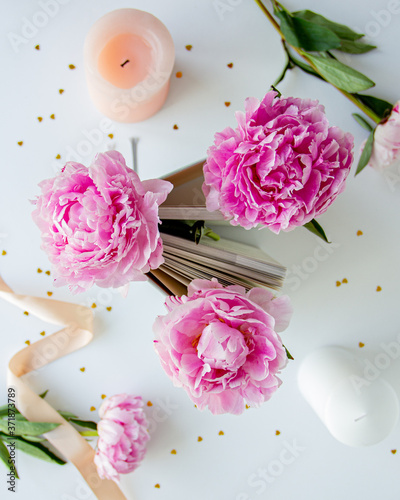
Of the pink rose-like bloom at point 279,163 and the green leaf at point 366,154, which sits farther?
the green leaf at point 366,154

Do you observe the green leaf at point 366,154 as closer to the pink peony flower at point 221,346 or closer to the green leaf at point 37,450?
the pink peony flower at point 221,346

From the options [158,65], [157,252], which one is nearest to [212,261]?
[157,252]

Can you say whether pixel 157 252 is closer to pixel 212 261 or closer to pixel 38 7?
pixel 212 261

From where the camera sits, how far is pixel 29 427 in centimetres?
64

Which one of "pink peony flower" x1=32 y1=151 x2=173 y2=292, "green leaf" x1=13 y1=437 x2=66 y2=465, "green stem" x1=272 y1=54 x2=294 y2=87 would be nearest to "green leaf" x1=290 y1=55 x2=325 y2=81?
"green stem" x1=272 y1=54 x2=294 y2=87

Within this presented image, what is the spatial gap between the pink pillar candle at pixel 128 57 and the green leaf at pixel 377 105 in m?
0.27

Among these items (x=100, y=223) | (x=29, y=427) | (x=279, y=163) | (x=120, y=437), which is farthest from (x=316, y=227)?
(x=29, y=427)

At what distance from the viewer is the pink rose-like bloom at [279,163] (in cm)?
36

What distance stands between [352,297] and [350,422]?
0.57ft

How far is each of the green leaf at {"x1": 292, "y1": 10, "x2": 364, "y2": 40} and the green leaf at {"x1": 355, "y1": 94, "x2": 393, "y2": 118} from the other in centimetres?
8

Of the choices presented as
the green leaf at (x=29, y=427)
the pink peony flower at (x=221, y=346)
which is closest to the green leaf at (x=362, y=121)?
the pink peony flower at (x=221, y=346)

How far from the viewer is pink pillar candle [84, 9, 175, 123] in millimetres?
550

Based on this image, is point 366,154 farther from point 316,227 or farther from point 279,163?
point 279,163

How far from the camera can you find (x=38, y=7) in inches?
24.7
